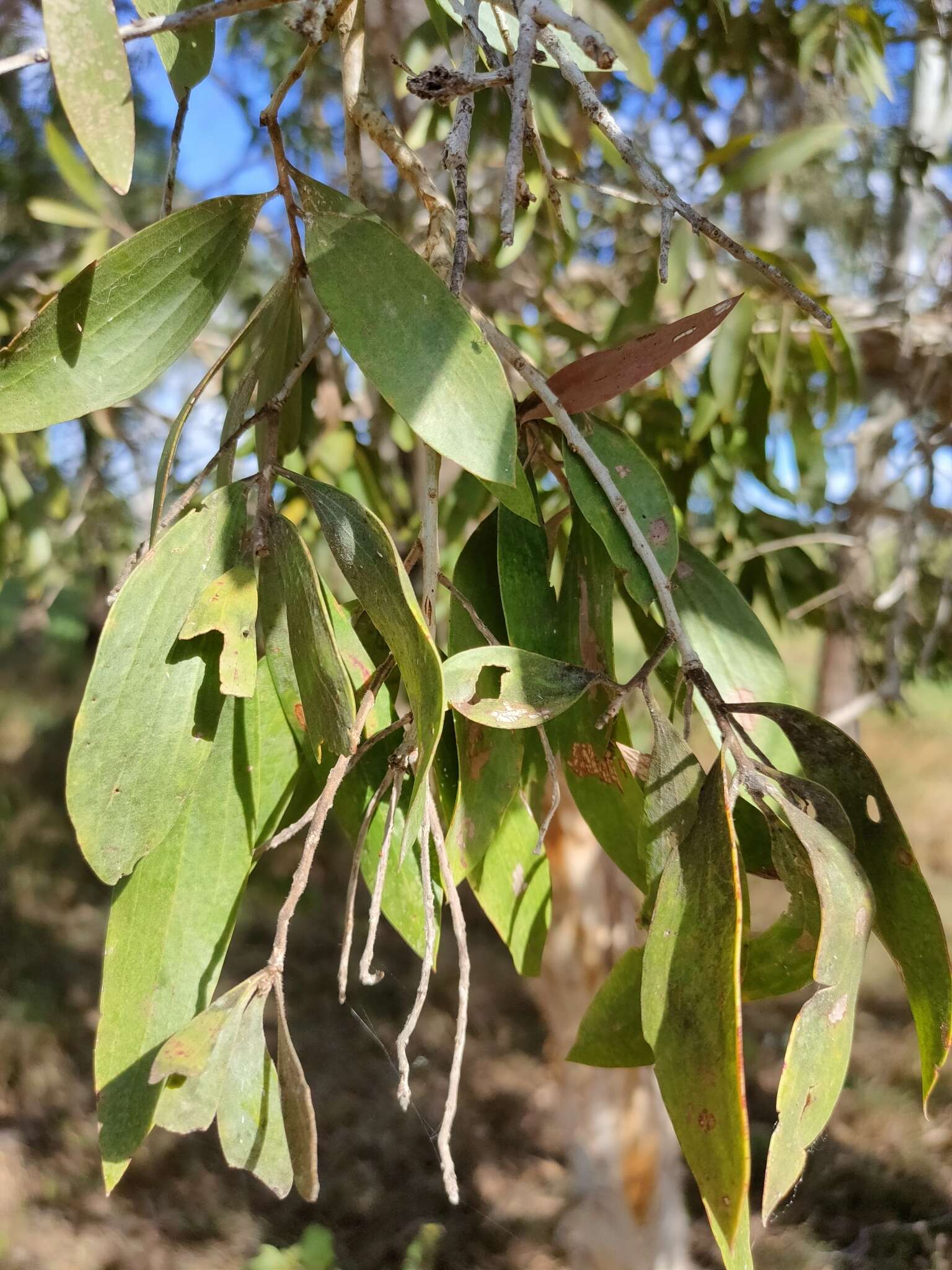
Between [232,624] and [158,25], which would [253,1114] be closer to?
[232,624]

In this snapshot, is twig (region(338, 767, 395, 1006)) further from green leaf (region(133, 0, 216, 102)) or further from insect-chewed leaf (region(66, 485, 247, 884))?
green leaf (region(133, 0, 216, 102))

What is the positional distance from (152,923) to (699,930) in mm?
228

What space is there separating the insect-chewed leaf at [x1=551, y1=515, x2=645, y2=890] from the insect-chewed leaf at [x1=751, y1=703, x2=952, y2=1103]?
89mm

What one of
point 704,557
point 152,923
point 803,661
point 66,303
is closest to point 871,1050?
point 704,557

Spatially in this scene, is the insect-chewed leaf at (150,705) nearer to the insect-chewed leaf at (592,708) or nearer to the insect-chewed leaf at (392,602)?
the insect-chewed leaf at (392,602)

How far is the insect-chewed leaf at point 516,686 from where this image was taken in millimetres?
360

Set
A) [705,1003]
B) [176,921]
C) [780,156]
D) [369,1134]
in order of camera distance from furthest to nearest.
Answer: [369,1134] → [780,156] → [176,921] → [705,1003]

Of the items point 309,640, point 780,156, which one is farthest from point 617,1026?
point 780,156

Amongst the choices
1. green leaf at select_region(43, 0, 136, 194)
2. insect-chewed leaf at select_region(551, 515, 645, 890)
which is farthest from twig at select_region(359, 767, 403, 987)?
green leaf at select_region(43, 0, 136, 194)

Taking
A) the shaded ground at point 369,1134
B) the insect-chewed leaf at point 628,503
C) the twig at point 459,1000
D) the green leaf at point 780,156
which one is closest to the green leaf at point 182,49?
the insect-chewed leaf at point 628,503

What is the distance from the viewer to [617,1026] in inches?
15.7

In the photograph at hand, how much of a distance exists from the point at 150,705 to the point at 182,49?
0.29 metres

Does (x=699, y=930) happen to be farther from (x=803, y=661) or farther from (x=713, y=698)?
(x=803, y=661)

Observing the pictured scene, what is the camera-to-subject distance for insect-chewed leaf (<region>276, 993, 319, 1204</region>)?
1.10 feet
